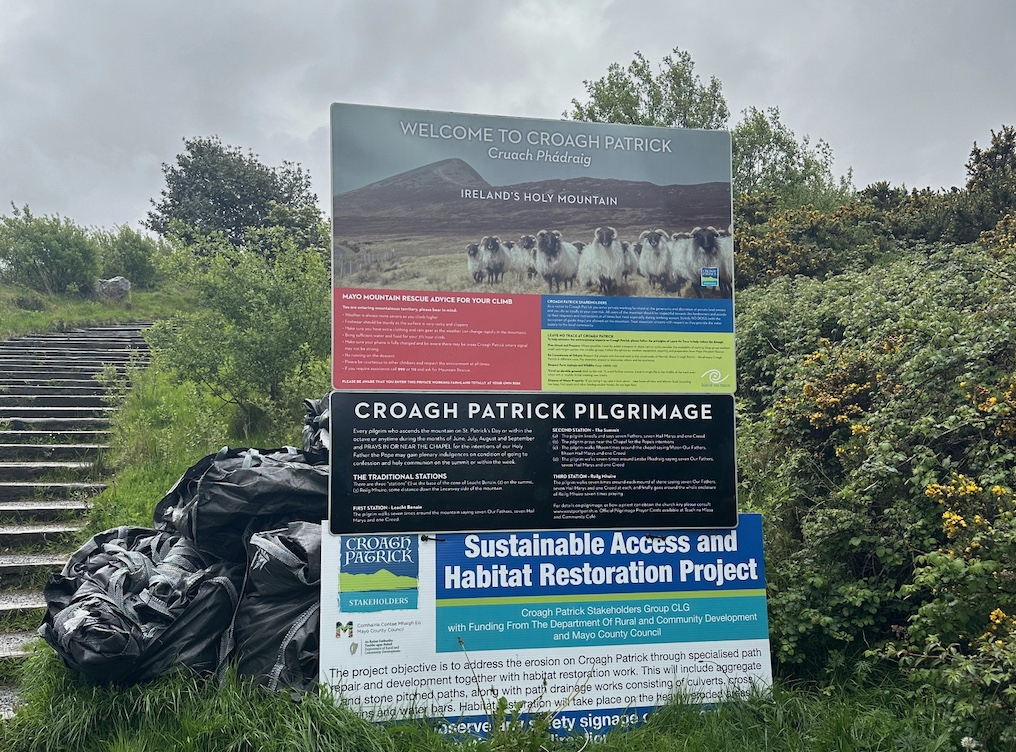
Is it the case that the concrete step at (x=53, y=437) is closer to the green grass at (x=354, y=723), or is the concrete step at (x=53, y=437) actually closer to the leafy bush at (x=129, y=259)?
the green grass at (x=354, y=723)

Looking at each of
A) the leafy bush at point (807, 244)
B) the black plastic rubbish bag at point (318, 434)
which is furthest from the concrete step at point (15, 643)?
the leafy bush at point (807, 244)

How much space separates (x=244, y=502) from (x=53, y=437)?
15.9 ft

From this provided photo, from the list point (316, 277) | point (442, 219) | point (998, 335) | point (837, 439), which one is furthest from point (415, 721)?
point (316, 277)

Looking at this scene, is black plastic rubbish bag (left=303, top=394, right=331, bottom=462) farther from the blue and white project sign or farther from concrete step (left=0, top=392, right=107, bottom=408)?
concrete step (left=0, top=392, right=107, bottom=408)

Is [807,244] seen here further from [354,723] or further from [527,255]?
[354,723]

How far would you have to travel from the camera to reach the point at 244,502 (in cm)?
394

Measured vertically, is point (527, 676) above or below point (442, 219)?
below

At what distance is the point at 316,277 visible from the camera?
8242 millimetres

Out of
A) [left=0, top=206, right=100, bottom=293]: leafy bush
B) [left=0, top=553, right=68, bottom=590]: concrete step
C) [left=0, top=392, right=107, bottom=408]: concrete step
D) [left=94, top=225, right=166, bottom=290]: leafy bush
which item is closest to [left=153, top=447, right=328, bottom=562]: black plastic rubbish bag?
[left=0, top=553, right=68, bottom=590]: concrete step

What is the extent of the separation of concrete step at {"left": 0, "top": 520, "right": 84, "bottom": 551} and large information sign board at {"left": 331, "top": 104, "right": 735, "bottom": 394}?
340 cm

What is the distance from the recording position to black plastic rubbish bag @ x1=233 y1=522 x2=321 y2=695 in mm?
3438

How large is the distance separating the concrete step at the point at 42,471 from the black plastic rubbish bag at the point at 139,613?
10.2 ft

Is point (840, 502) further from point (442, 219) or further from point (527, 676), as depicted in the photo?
point (442, 219)

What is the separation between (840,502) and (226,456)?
3.34 metres
